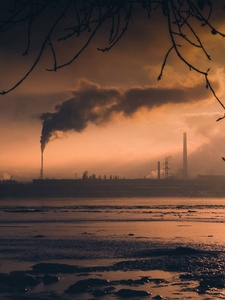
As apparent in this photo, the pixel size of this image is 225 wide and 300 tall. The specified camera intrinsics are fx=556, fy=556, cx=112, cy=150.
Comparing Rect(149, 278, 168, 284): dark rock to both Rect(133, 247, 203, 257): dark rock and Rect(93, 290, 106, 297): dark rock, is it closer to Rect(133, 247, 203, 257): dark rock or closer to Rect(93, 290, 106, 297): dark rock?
Rect(93, 290, 106, 297): dark rock

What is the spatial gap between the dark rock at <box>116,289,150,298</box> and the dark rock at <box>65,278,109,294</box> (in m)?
0.98

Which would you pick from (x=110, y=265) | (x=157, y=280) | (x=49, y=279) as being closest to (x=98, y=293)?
(x=49, y=279)

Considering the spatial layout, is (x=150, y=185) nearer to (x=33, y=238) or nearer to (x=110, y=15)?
(x=33, y=238)

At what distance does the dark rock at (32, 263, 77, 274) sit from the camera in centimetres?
1741

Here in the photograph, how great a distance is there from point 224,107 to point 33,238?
26510mm

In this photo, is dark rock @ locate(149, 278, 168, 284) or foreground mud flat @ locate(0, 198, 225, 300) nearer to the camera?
foreground mud flat @ locate(0, 198, 225, 300)

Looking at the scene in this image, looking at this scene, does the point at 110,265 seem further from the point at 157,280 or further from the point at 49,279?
the point at 49,279

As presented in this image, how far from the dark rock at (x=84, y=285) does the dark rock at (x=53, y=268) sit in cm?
183

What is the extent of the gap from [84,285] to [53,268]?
2682 millimetres

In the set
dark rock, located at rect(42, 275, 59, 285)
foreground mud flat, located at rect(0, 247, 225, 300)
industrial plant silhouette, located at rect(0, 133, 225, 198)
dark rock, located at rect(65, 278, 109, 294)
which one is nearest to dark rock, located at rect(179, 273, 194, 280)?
foreground mud flat, located at rect(0, 247, 225, 300)

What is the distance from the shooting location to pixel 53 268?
702 inches

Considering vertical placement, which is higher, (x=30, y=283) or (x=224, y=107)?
(x=224, y=107)

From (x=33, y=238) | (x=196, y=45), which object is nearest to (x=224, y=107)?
(x=196, y=45)

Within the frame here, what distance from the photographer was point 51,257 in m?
21.1
